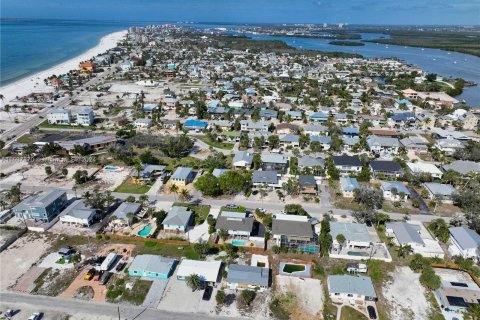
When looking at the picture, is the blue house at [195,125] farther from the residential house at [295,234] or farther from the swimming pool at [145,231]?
the residential house at [295,234]

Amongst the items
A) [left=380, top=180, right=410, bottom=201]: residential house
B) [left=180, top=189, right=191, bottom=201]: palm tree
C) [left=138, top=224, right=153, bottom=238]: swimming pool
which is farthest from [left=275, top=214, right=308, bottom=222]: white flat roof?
[left=138, top=224, right=153, bottom=238]: swimming pool

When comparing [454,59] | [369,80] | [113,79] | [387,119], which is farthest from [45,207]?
[454,59]

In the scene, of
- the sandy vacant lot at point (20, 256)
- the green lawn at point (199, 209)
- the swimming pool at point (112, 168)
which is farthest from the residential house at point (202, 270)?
the swimming pool at point (112, 168)

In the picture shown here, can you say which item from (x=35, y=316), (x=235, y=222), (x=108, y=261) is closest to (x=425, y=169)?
(x=235, y=222)

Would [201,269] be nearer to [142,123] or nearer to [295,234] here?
[295,234]

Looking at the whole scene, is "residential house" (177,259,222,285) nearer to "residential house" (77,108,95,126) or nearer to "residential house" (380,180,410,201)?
"residential house" (380,180,410,201)

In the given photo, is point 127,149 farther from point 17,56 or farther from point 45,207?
point 17,56
